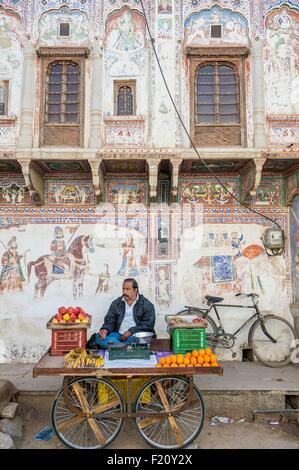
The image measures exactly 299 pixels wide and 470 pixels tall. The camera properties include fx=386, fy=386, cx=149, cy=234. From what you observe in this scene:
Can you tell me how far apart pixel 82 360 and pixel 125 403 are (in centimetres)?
83

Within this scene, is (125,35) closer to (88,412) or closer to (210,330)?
(210,330)

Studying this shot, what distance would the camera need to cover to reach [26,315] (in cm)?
840

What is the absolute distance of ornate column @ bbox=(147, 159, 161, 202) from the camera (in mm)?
7734

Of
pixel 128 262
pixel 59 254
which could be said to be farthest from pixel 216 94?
pixel 59 254

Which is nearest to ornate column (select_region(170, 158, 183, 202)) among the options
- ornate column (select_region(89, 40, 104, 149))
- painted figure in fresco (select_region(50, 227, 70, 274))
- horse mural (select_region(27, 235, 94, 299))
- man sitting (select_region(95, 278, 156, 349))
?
ornate column (select_region(89, 40, 104, 149))

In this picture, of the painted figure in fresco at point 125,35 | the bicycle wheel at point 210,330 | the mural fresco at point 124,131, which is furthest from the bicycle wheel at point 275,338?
the painted figure in fresco at point 125,35

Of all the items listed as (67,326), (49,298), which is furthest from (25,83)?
(67,326)

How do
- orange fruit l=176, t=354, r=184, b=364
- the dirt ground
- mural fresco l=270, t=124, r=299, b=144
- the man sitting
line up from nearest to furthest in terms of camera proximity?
1. orange fruit l=176, t=354, r=184, b=364
2. the dirt ground
3. the man sitting
4. mural fresco l=270, t=124, r=299, b=144

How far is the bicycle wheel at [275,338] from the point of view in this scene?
8273 mm

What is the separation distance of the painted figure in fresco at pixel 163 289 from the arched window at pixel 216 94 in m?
3.38

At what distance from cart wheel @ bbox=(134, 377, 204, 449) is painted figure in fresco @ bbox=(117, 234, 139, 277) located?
135 inches

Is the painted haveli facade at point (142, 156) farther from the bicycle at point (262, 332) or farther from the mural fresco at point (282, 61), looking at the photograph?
the bicycle at point (262, 332)

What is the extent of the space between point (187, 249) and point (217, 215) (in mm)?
1020

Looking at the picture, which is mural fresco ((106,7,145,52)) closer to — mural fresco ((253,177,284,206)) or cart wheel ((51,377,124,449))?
mural fresco ((253,177,284,206))
